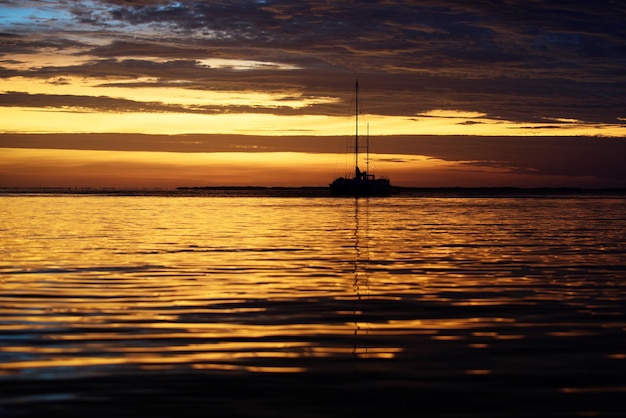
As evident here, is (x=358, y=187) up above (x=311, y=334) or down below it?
above

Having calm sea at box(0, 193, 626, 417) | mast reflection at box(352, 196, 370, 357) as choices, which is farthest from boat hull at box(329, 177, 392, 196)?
calm sea at box(0, 193, 626, 417)

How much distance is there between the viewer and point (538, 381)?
10.5 metres

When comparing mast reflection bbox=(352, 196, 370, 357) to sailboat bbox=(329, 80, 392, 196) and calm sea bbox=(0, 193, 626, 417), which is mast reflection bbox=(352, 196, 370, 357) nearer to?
calm sea bbox=(0, 193, 626, 417)

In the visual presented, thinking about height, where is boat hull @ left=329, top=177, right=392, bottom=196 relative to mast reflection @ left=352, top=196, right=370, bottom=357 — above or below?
above

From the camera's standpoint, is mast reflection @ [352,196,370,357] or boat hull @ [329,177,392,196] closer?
mast reflection @ [352,196,370,357]

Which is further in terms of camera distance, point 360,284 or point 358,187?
point 358,187

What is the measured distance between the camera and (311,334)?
13742 millimetres

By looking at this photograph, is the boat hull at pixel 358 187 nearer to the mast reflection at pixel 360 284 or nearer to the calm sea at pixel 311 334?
the mast reflection at pixel 360 284

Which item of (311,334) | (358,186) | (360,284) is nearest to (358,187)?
(358,186)

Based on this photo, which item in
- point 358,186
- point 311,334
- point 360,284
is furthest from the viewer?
point 358,186

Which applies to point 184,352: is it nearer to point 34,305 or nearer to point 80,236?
point 34,305

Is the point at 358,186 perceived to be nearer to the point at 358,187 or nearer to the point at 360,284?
the point at 358,187

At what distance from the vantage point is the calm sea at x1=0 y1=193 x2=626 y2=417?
376 inches

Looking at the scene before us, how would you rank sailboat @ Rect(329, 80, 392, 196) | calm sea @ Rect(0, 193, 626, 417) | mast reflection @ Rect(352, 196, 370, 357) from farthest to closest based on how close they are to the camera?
1. sailboat @ Rect(329, 80, 392, 196)
2. mast reflection @ Rect(352, 196, 370, 357)
3. calm sea @ Rect(0, 193, 626, 417)
